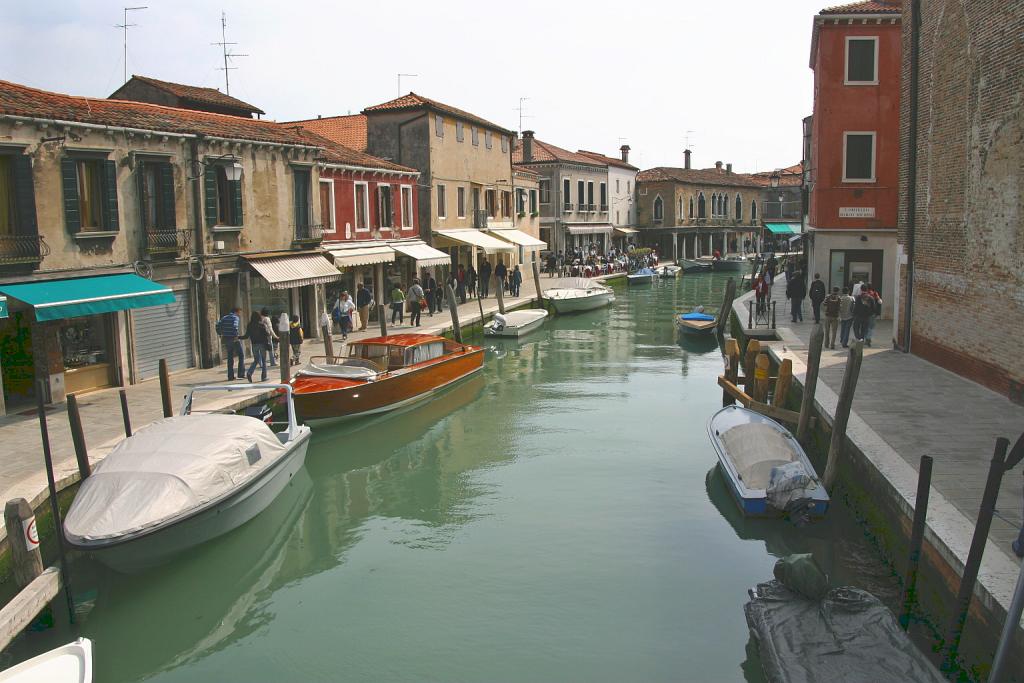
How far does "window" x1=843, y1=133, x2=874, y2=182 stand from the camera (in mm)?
25016

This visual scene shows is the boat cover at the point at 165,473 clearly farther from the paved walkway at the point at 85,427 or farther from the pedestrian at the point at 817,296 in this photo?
the pedestrian at the point at 817,296

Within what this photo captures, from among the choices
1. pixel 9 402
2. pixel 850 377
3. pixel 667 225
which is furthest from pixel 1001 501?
pixel 667 225

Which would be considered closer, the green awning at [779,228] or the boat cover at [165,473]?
the boat cover at [165,473]

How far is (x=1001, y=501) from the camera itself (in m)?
8.98

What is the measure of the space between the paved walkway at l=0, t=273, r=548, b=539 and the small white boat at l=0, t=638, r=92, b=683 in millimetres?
3435

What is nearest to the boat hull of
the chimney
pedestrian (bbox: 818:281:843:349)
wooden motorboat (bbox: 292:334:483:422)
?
wooden motorboat (bbox: 292:334:483:422)

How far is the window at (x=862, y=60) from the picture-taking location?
80.8 ft

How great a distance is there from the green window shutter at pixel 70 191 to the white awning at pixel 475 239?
18119mm

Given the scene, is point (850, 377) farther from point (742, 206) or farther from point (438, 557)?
point (742, 206)

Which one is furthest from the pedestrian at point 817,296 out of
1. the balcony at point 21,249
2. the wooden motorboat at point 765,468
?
the balcony at point 21,249

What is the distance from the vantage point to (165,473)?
9914 millimetres

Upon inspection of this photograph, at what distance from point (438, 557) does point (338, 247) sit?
52.3ft

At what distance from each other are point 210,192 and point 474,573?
1226cm

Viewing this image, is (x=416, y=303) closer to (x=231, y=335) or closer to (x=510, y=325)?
(x=510, y=325)
